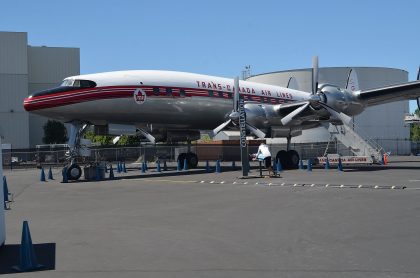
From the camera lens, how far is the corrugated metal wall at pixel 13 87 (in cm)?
6531

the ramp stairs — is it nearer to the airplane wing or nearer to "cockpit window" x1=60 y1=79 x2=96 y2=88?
the airplane wing

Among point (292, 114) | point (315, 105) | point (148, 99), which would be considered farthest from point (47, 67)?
point (315, 105)

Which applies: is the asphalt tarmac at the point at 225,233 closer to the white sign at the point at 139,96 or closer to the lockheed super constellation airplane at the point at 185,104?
the lockheed super constellation airplane at the point at 185,104

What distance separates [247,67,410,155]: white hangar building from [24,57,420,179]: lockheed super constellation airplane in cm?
2767

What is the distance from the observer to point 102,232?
322 inches

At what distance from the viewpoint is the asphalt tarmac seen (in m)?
5.79

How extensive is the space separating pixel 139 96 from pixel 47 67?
2259 inches

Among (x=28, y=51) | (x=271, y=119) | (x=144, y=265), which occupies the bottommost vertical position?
(x=144, y=265)

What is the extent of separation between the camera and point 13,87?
6619 centimetres

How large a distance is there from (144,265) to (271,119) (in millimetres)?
18345

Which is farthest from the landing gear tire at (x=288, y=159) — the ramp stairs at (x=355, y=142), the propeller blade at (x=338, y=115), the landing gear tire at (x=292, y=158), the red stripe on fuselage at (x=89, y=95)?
the red stripe on fuselage at (x=89, y=95)

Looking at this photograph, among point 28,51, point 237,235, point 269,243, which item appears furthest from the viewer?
point 28,51

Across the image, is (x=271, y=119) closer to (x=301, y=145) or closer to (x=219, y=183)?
(x=219, y=183)

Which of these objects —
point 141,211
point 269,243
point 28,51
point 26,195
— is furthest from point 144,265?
point 28,51
